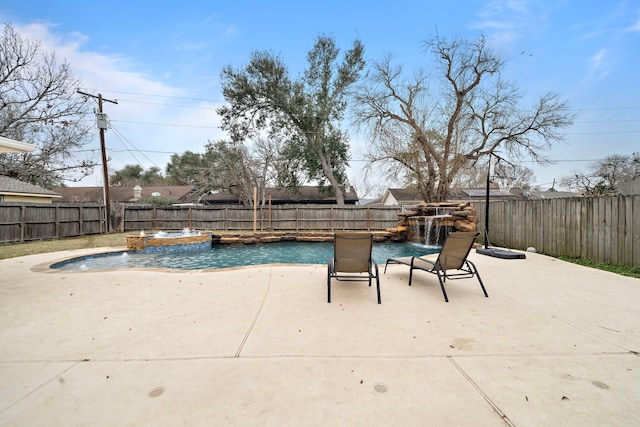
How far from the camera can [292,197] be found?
96.4 feet

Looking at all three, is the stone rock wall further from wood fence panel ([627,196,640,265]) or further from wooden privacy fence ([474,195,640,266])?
→ wood fence panel ([627,196,640,265])

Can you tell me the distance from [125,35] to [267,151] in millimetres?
14942

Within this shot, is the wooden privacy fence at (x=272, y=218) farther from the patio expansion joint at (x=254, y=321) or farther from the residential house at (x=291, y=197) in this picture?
the patio expansion joint at (x=254, y=321)

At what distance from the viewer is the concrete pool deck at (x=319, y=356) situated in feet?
5.19

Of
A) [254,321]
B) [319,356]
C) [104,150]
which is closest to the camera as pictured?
[319,356]

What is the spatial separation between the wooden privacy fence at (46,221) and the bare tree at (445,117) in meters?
15.0

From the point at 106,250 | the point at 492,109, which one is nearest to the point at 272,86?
the point at 492,109

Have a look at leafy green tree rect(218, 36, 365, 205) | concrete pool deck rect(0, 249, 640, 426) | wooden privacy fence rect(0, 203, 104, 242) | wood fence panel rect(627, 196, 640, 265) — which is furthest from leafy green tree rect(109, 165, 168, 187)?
wood fence panel rect(627, 196, 640, 265)

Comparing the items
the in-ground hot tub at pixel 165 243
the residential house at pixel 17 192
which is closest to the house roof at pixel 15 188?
the residential house at pixel 17 192

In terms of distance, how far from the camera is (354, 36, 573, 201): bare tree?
15.5 metres

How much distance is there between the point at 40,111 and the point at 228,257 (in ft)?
51.8

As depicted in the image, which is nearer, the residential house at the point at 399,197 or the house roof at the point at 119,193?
the residential house at the point at 399,197

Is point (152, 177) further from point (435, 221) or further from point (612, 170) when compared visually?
point (612, 170)

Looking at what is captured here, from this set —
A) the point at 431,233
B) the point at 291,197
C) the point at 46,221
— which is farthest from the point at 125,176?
the point at 431,233
